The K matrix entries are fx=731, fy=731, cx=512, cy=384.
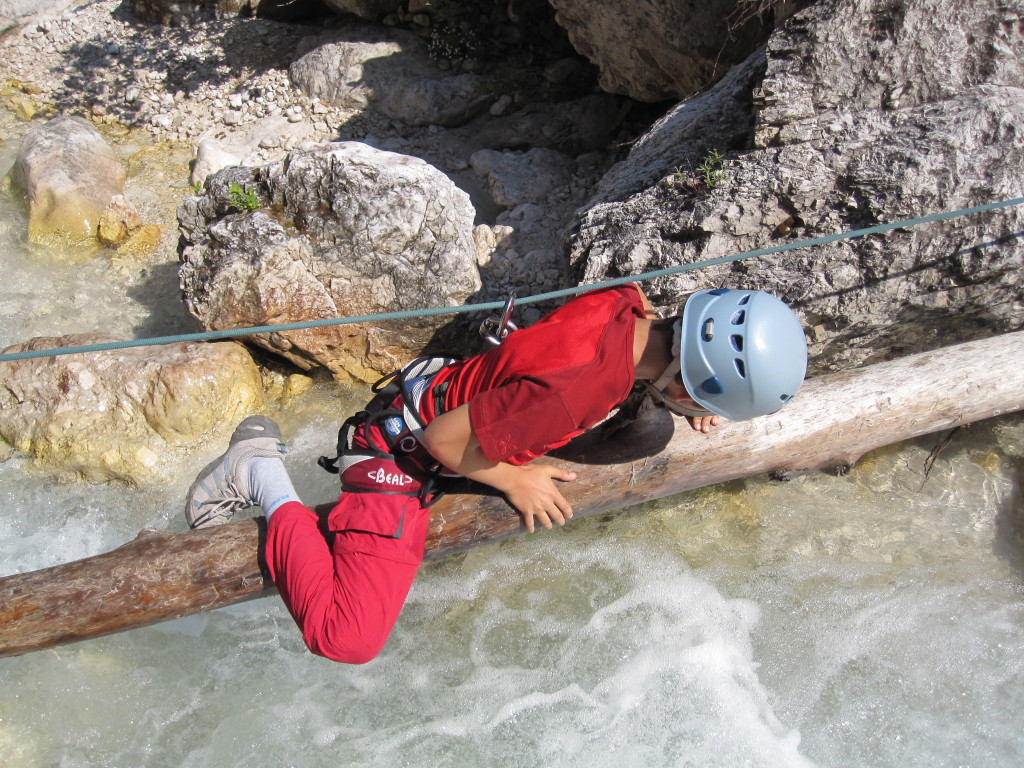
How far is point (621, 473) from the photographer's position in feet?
10.9

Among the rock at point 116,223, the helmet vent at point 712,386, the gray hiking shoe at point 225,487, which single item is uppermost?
the helmet vent at point 712,386

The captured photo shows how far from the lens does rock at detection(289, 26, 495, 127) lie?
6.33 meters

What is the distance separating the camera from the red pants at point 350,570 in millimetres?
2922

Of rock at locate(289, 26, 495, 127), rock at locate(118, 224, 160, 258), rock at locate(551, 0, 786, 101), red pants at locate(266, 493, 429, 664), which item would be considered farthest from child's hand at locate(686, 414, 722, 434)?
rock at locate(118, 224, 160, 258)

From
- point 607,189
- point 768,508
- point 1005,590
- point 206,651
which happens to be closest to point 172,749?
point 206,651

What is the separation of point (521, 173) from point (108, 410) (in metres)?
3.31

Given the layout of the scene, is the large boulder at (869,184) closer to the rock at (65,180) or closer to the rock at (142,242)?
the rock at (142,242)

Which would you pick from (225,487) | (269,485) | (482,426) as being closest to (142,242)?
(225,487)

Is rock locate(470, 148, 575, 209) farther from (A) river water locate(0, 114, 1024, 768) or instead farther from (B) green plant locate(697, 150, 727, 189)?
(A) river water locate(0, 114, 1024, 768)

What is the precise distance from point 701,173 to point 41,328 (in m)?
4.58

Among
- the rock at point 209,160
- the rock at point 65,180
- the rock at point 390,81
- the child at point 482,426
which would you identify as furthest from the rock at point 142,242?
the child at point 482,426

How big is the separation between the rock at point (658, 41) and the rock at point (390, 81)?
123 cm

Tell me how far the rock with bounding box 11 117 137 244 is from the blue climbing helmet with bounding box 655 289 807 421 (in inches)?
198

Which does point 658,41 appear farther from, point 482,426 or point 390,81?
point 482,426
